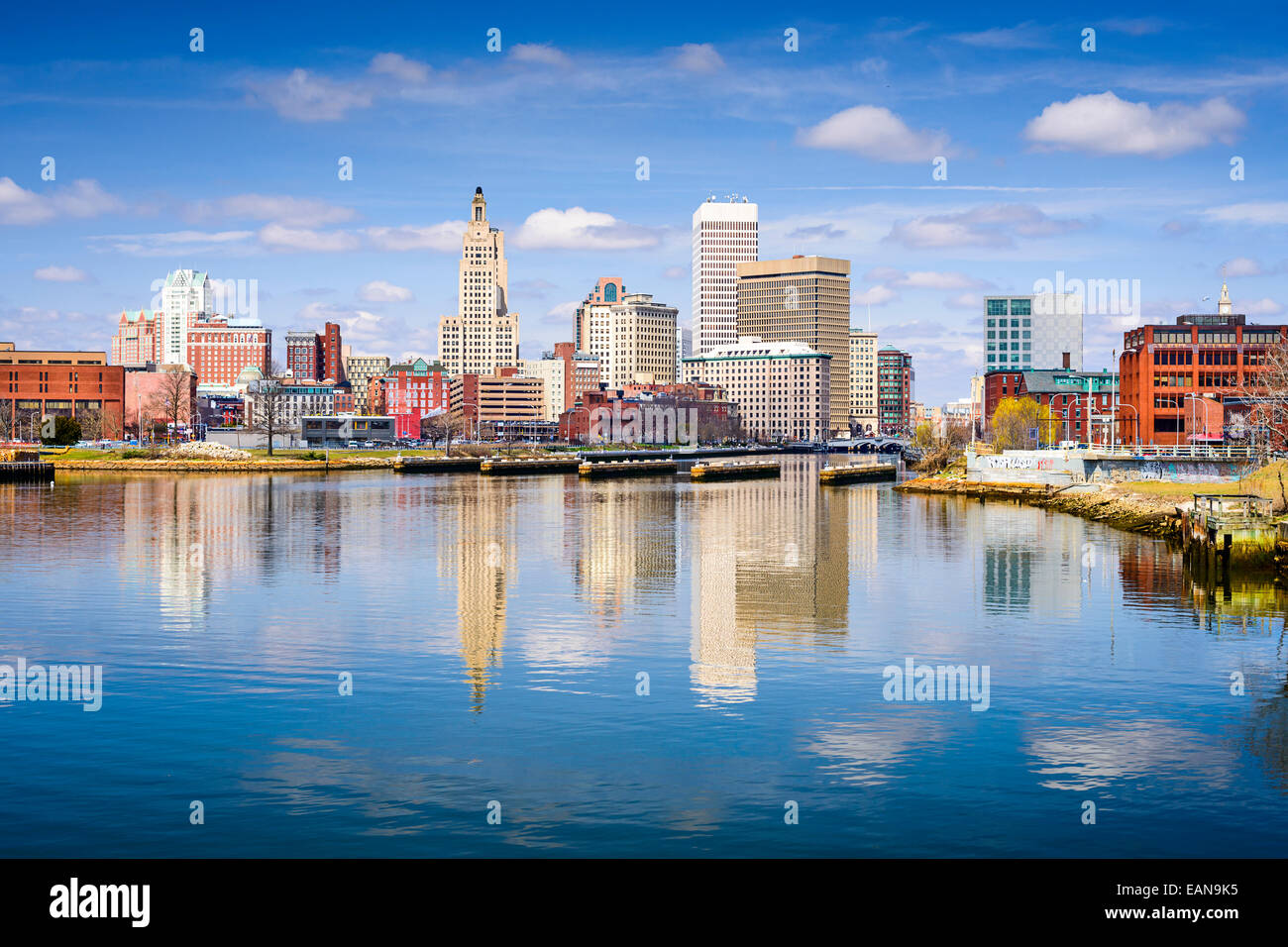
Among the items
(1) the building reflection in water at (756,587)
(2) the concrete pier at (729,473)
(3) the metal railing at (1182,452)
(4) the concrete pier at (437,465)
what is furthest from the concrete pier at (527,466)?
(3) the metal railing at (1182,452)

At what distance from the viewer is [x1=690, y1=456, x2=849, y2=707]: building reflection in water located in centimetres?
3222

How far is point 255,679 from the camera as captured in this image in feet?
98.8

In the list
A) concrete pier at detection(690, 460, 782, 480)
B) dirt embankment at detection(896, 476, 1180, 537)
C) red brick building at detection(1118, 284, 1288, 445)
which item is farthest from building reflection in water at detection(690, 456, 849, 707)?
red brick building at detection(1118, 284, 1288, 445)

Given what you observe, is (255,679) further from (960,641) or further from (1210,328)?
(1210,328)

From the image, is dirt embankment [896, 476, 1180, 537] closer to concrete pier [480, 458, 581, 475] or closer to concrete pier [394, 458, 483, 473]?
concrete pier [480, 458, 581, 475]

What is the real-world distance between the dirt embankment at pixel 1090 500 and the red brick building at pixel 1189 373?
1164 inches

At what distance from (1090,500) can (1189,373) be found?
57693 mm

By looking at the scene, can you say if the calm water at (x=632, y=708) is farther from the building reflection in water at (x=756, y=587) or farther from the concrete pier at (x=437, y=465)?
the concrete pier at (x=437, y=465)

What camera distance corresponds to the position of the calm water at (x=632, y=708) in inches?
769

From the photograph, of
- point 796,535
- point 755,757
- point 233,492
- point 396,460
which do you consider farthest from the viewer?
point 396,460

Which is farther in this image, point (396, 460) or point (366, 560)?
point (396, 460)

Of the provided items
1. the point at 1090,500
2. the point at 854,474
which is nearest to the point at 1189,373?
the point at 854,474
